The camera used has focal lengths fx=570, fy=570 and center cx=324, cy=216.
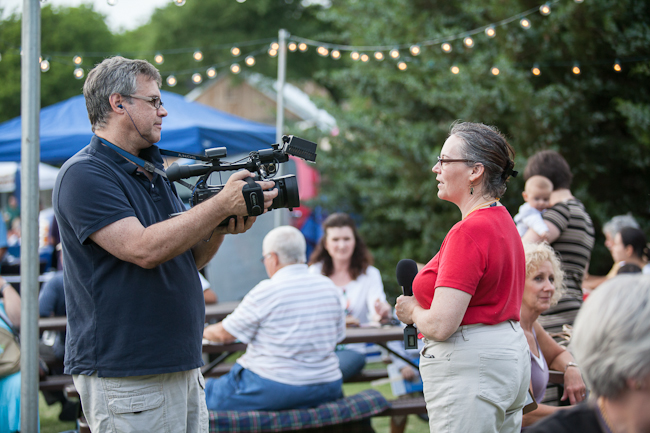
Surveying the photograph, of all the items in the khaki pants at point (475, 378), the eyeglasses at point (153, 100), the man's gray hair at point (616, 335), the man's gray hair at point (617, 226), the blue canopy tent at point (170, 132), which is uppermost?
the blue canopy tent at point (170, 132)

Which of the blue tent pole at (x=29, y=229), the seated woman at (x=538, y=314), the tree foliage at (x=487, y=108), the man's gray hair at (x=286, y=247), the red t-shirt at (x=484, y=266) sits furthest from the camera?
the tree foliage at (x=487, y=108)

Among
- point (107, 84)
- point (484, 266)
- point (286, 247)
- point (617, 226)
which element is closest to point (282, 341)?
point (286, 247)

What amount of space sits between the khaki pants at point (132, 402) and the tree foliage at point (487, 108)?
522cm

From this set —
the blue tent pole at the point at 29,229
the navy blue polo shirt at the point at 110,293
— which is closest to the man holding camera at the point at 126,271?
the navy blue polo shirt at the point at 110,293

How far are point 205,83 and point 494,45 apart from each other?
19.6 metres

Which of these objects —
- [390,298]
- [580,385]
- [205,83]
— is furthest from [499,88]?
[205,83]

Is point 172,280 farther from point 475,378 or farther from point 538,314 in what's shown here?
point 538,314

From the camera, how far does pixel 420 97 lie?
8.12 m

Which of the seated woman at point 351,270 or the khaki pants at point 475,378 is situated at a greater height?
the seated woman at point 351,270

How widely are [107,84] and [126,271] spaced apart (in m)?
0.65

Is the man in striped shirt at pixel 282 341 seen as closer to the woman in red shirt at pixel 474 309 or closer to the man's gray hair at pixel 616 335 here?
the woman in red shirt at pixel 474 309

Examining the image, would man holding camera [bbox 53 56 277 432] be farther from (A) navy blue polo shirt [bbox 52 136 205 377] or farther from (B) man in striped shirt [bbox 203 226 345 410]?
(B) man in striped shirt [bbox 203 226 345 410]

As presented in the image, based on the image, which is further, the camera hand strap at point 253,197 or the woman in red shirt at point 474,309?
the woman in red shirt at point 474,309

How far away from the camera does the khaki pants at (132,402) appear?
5.98ft
